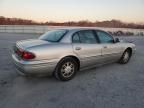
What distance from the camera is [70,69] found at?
4367 mm

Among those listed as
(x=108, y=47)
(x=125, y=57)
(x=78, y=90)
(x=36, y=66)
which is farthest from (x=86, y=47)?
(x=125, y=57)

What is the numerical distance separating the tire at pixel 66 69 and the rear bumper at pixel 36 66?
22cm

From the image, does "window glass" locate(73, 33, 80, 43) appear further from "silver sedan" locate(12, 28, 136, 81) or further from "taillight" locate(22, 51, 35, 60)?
"taillight" locate(22, 51, 35, 60)

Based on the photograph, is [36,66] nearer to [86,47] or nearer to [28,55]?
[28,55]

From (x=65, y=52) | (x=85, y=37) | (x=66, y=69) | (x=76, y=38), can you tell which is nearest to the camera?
(x=65, y=52)

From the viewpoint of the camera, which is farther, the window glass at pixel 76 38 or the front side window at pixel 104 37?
the front side window at pixel 104 37

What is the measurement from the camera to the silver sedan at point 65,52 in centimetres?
372

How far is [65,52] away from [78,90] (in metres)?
1.01

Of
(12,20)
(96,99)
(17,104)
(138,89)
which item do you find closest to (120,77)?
(138,89)

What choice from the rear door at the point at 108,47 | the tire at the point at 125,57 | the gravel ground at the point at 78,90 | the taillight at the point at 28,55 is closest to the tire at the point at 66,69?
the gravel ground at the point at 78,90

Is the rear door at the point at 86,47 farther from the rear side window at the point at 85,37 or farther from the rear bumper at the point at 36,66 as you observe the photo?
the rear bumper at the point at 36,66

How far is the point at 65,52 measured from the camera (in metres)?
4.06

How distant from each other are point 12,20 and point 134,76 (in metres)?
49.1

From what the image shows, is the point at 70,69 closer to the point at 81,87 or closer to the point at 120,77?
the point at 81,87
